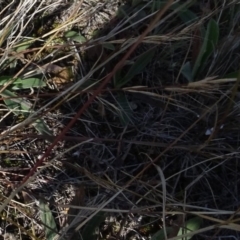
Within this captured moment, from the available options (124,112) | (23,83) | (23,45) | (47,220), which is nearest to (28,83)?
(23,83)

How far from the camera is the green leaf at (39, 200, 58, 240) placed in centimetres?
138

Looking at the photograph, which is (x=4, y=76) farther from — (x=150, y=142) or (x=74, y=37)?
(x=150, y=142)

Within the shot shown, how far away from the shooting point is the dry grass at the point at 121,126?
1.39m

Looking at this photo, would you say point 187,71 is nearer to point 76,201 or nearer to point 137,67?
point 137,67

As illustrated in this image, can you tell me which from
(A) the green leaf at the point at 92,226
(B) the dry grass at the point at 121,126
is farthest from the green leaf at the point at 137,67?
(A) the green leaf at the point at 92,226

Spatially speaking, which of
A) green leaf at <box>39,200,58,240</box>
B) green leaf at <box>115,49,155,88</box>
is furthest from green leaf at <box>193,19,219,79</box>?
green leaf at <box>39,200,58,240</box>

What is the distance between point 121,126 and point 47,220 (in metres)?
0.34

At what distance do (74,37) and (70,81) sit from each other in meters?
0.14

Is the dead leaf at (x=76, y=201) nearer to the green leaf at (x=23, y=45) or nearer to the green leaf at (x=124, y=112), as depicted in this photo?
the green leaf at (x=124, y=112)

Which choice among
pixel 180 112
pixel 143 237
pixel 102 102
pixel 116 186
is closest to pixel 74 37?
pixel 102 102

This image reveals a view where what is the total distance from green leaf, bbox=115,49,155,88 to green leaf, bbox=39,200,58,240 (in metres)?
0.41

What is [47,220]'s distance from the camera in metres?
1.39

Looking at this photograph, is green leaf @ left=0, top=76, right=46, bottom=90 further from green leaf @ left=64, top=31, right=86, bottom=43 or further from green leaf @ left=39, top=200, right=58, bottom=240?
green leaf @ left=39, top=200, right=58, bottom=240

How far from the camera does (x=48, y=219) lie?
4.58 feet
